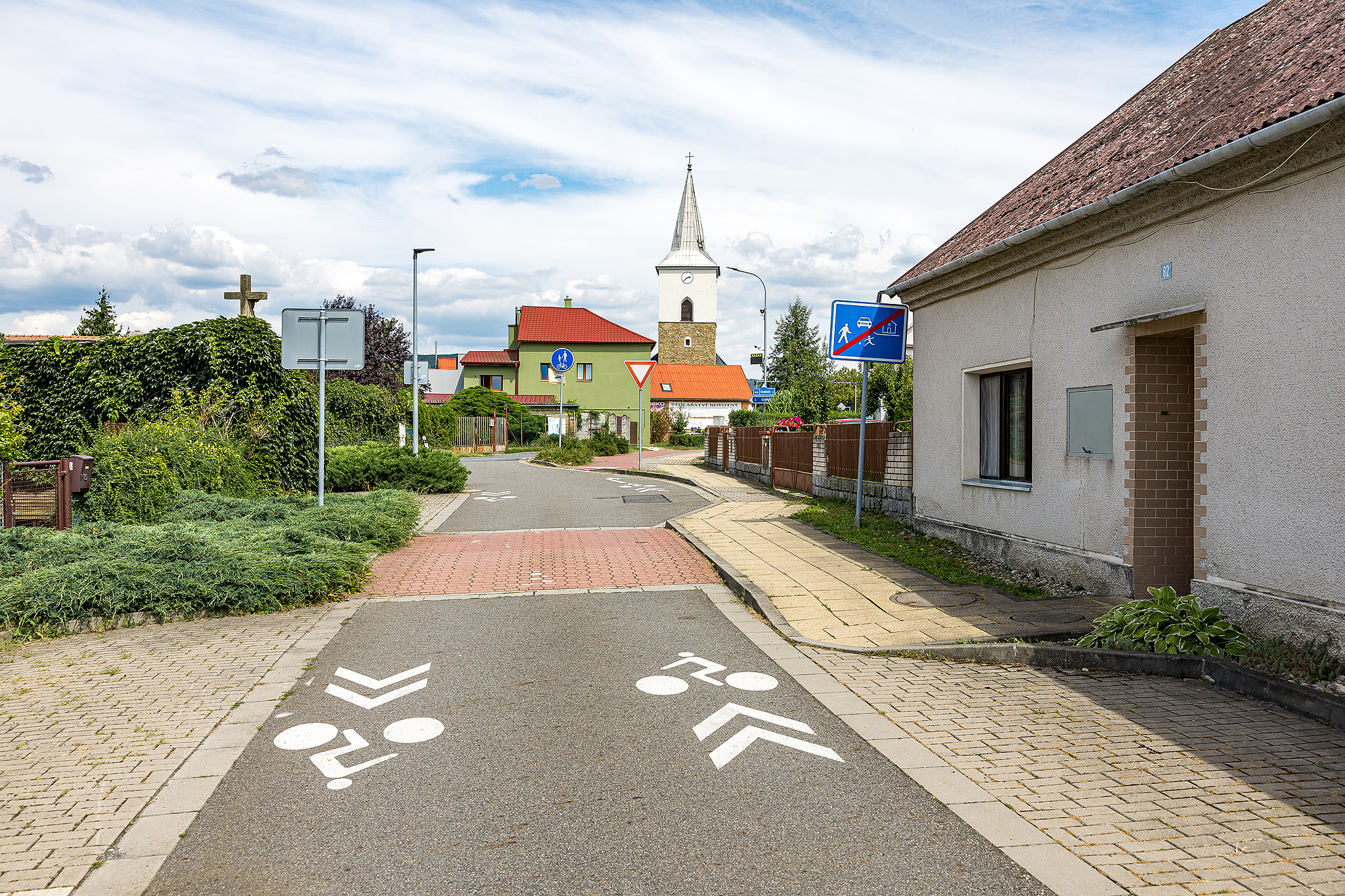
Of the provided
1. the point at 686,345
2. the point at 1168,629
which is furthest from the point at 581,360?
the point at 1168,629

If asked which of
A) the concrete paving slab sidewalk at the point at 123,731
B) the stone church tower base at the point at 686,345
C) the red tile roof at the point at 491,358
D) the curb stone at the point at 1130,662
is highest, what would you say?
the stone church tower base at the point at 686,345

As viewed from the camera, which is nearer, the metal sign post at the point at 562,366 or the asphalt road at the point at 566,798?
the asphalt road at the point at 566,798

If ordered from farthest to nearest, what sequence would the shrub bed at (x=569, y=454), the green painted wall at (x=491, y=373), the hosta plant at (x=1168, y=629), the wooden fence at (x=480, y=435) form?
the green painted wall at (x=491, y=373) → the wooden fence at (x=480, y=435) → the shrub bed at (x=569, y=454) → the hosta plant at (x=1168, y=629)

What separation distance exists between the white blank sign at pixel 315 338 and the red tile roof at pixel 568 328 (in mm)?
58056

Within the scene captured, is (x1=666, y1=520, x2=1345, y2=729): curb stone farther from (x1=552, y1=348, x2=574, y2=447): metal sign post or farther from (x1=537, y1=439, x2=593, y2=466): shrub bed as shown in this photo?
(x1=552, y1=348, x2=574, y2=447): metal sign post

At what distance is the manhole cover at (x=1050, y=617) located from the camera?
6.94 meters

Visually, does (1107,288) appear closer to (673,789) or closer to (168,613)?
(673,789)

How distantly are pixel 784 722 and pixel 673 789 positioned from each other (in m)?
1.16

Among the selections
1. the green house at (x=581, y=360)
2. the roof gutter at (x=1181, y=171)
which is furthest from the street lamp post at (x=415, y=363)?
the green house at (x=581, y=360)

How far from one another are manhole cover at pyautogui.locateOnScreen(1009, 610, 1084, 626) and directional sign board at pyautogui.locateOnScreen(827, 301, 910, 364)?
5425 mm

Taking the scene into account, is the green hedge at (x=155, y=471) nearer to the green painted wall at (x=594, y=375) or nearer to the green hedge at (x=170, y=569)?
the green hedge at (x=170, y=569)

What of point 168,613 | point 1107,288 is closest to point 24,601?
point 168,613

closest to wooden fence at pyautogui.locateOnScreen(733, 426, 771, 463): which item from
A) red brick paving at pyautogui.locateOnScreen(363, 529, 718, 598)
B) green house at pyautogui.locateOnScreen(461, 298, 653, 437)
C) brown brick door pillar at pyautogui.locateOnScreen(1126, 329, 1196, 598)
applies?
red brick paving at pyautogui.locateOnScreen(363, 529, 718, 598)

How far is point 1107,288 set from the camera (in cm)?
776
